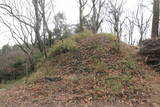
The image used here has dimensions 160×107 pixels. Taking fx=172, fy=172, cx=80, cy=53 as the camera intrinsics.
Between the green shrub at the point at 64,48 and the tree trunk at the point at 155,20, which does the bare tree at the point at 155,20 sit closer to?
the tree trunk at the point at 155,20

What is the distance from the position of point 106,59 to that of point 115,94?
3.44m

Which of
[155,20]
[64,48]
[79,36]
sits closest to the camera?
[155,20]

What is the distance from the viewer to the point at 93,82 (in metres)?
6.64

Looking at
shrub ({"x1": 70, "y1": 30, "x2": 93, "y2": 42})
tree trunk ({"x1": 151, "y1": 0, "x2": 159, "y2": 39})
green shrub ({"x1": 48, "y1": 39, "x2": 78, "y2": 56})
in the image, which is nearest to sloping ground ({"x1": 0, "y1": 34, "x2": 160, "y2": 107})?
green shrub ({"x1": 48, "y1": 39, "x2": 78, "y2": 56})

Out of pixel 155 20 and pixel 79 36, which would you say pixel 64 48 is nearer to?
pixel 79 36

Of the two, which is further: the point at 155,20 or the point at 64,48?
the point at 64,48

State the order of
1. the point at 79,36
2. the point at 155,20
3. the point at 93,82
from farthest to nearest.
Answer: the point at 79,36 < the point at 155,20 < the point at 93,82

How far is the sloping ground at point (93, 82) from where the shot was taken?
5176 millimetres

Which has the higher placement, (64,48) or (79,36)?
(79,36)

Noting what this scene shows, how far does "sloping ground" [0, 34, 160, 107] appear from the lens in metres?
5.18

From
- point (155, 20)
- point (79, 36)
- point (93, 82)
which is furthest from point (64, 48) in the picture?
point (155, 20)

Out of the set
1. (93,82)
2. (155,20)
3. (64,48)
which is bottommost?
(93,82)

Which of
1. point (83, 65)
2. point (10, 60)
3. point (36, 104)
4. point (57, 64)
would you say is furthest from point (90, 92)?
point (10, 60)

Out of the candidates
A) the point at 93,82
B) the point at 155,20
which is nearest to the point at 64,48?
the point at 93,82
